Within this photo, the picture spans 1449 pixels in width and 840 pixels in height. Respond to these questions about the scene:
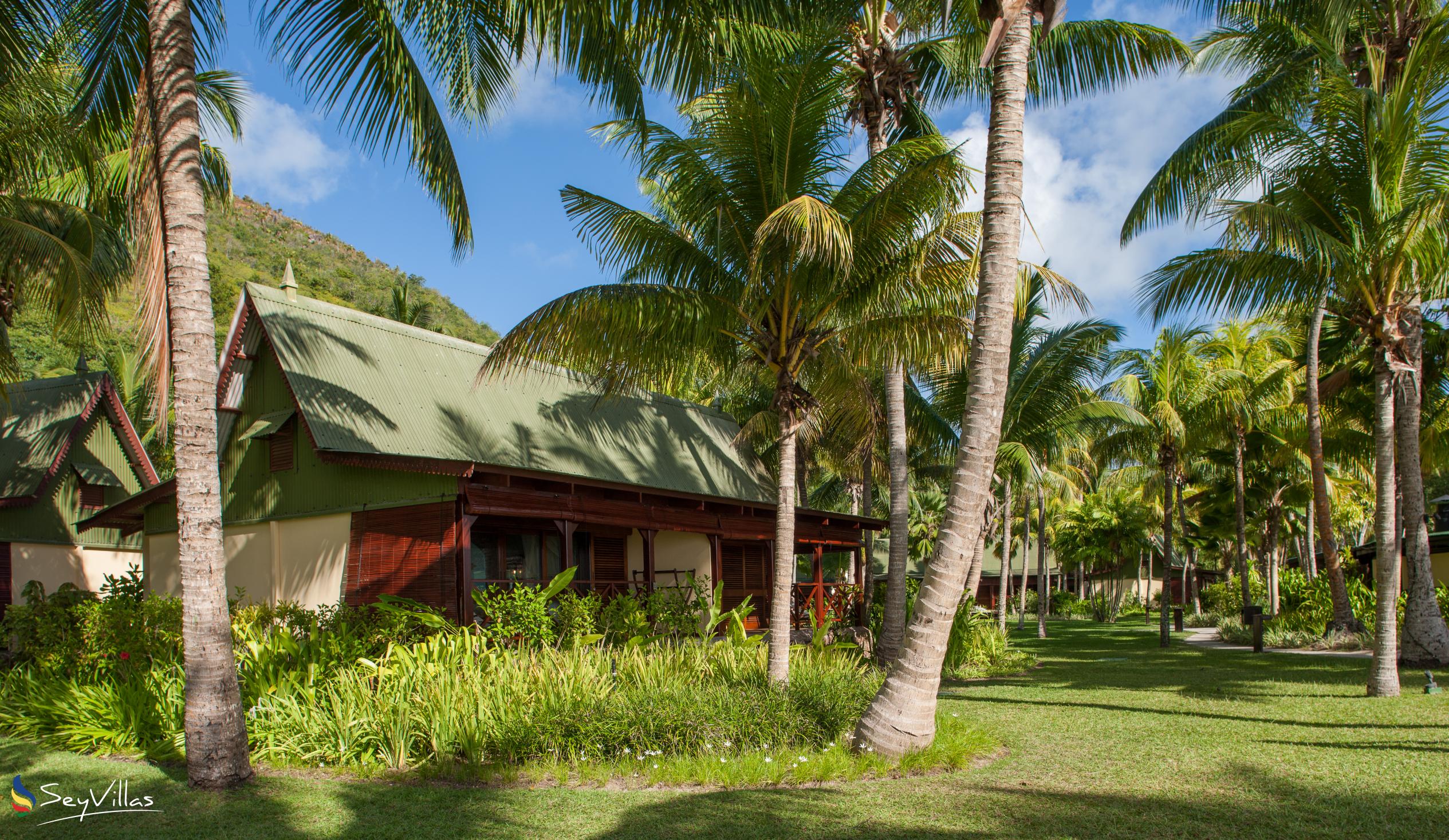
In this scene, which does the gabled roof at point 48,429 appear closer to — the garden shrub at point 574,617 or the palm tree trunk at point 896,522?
the garden shrub at point 574,617

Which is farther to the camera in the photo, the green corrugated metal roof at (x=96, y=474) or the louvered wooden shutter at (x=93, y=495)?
the louvered wooden shutter at (x=93, y=495)

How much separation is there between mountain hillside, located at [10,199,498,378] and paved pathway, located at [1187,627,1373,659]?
2246cm

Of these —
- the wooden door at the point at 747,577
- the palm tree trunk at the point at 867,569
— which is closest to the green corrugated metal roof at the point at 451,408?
the wooden door at the point at 747,577

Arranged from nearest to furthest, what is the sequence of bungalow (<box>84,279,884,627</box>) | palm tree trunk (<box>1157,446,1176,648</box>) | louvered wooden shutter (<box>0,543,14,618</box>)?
bungalow (<box>84,279,884,627</box>) < louvered wooden shutter (<box>0,543,14,618</box>) < palm tree trunk (<box>1157,446,1176,648</box>)

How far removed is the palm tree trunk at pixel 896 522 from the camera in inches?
576

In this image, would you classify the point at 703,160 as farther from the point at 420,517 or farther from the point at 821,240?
the point at 420,517

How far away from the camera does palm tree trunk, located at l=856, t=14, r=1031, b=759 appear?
25.7 feet

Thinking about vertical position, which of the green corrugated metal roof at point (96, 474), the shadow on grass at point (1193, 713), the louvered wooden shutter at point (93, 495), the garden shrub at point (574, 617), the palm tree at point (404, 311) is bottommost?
the shadow on grass at point (1193, 713)

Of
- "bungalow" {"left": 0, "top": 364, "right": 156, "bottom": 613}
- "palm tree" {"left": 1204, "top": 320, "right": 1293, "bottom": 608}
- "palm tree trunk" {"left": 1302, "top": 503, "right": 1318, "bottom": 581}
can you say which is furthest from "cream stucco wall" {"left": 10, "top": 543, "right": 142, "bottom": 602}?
"palm tree trunk" {"left": 1302, "top": 503, "right": 1318, "bottom": 581}

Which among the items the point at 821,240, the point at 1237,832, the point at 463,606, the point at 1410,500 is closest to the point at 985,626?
the point at 1410,500

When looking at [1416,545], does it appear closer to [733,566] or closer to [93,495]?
[733,566]

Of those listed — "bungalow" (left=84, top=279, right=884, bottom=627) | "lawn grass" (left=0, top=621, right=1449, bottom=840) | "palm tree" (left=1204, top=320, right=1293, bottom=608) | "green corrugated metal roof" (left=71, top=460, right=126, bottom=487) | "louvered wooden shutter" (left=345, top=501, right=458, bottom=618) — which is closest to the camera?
"lawn grass" (left=0, top=621, right=1449, bottom=840)

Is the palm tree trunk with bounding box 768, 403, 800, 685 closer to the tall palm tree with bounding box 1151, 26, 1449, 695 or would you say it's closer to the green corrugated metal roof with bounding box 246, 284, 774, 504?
the green corrugated metal roof with bounding box 246, 284, 774, 504

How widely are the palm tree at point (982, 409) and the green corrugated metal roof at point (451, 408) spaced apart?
672cm
